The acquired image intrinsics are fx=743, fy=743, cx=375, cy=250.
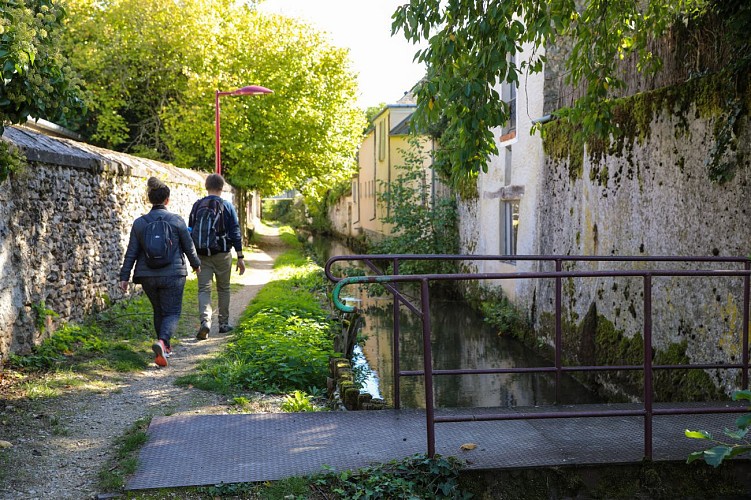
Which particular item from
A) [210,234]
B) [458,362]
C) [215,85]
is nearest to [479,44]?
[210,234]

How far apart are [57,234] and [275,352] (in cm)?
301

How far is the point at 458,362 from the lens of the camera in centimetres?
1191

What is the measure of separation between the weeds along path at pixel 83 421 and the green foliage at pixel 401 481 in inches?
51.7

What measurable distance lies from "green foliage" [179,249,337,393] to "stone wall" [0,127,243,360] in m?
1.84

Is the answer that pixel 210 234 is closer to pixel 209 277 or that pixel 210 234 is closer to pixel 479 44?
pixel 209 277

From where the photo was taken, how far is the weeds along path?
432cm

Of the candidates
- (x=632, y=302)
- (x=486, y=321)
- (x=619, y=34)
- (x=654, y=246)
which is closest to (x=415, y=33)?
(x=619, y=34)

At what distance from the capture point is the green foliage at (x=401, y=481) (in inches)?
152

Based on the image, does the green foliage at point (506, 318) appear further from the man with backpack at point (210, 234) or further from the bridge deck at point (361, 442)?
the bridge deck at point (361, 442)

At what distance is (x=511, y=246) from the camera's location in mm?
15070

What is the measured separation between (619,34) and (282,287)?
8.50 metres

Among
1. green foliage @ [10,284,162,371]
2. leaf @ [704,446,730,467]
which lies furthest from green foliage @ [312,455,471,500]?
green foliage @ [10,284,162,371]

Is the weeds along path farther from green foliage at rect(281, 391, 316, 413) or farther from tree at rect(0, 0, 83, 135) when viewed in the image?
tree at rect(0, 0, 83, 135)

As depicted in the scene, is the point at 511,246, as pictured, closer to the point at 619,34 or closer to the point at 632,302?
the point at 632,302
